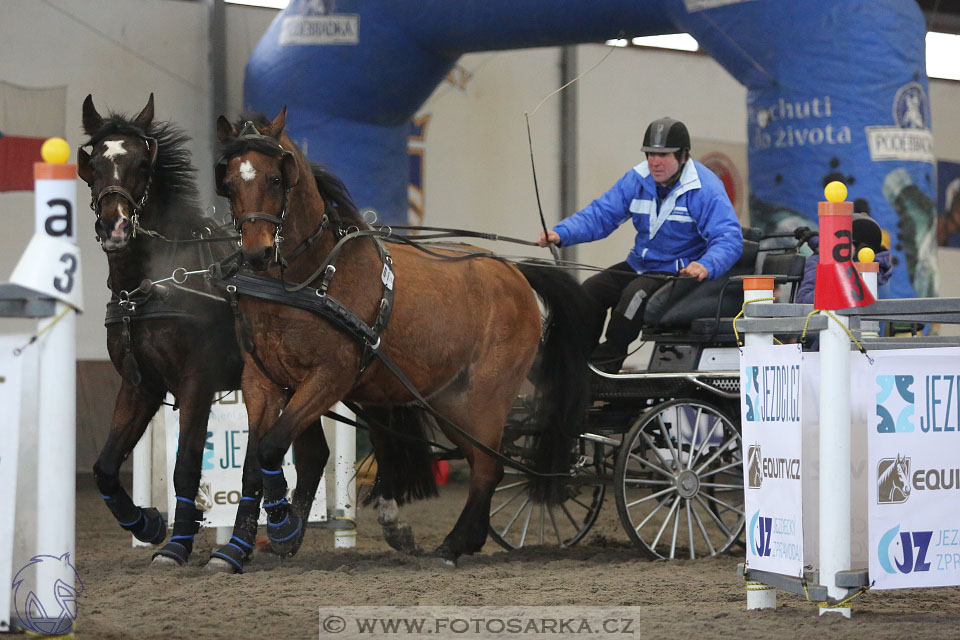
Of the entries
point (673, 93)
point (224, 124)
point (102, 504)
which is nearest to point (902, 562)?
point (224, 124)

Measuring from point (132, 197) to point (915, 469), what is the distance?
2.95 meters

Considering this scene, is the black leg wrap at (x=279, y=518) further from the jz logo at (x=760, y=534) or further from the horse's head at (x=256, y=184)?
the jz logo at (x=760, y=534)

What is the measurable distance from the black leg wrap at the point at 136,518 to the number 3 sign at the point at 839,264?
2.90 meters

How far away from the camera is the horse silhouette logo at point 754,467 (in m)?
3.68

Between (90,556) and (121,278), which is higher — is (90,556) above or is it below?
below

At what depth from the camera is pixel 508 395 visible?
16.9 ft

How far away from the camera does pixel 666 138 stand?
5.36m

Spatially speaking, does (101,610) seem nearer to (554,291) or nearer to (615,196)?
(554,291)

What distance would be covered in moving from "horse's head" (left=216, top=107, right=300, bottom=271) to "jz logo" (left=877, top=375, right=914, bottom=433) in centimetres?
213

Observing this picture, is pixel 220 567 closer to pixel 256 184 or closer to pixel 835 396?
pixel 256 184

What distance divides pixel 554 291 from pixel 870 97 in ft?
8.43

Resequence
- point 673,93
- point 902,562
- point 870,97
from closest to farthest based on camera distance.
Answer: point 902,562, point 870,97, point 673,93

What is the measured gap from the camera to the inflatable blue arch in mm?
6703

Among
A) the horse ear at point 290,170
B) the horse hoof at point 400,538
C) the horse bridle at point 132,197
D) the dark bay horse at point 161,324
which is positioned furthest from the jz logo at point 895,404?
the horse bridle at point 132,197
